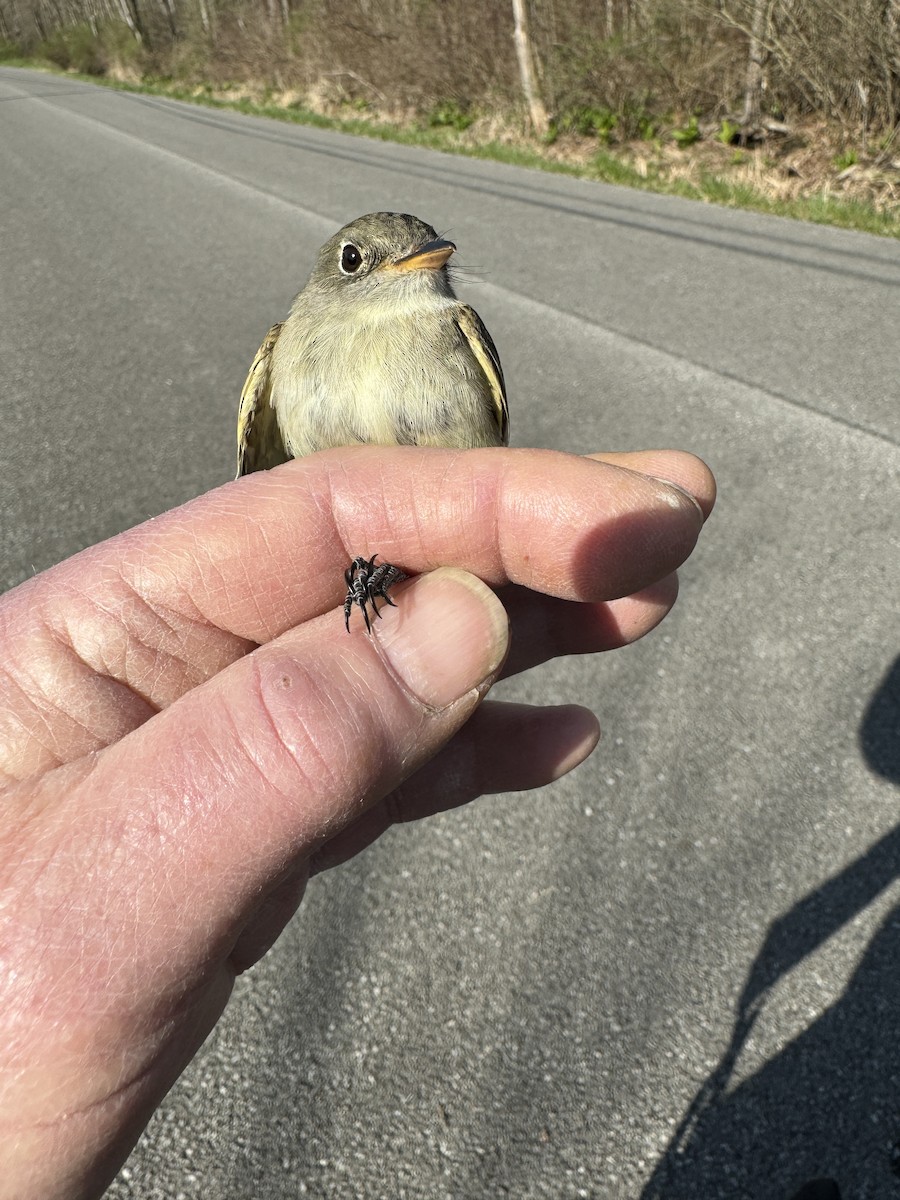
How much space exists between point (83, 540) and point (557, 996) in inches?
149

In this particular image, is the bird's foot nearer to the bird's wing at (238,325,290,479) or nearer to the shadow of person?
the bird's wing at (238,325,290,479)

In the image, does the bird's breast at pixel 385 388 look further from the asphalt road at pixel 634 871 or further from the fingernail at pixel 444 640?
the asphalt road at pixel 634 871

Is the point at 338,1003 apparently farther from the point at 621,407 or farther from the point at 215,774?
the point at 621,407

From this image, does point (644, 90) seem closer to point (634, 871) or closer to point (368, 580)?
point (634, 871)

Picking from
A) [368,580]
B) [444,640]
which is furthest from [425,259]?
[444,640]

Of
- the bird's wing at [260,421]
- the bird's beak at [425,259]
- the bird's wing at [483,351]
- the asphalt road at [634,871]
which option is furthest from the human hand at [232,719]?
the bird's beak at [425,259]

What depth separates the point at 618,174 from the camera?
14891mm

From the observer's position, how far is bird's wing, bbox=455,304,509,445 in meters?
3.00

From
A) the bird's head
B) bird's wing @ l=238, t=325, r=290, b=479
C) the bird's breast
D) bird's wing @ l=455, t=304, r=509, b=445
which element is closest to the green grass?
the bird's head

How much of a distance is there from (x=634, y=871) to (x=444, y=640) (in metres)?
→ 1.91

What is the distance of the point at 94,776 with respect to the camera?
1708mm

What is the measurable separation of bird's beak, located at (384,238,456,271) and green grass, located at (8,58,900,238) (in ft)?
30.8

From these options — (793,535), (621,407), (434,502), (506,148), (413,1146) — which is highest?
(506,148)

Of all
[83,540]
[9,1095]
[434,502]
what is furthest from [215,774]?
[83,540]
